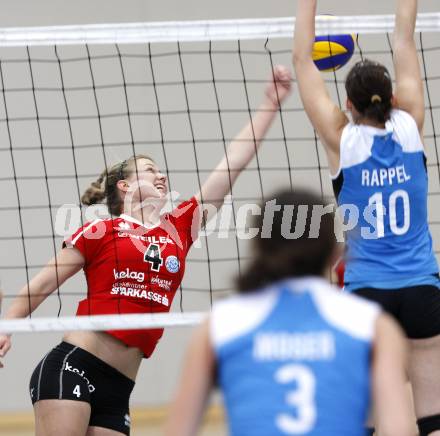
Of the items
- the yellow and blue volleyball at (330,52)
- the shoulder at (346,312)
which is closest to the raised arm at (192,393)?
the shoulder at (346,312)

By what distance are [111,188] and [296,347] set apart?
270 centimetres

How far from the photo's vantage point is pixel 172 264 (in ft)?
14.3

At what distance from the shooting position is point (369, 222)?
136 inches

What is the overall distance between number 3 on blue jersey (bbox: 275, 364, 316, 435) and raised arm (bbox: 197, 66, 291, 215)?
2249 mm

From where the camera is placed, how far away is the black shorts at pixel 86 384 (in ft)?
13.7

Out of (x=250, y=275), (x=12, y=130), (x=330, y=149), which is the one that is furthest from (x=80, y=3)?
(x=250, y=275)

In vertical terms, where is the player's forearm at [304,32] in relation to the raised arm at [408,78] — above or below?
above

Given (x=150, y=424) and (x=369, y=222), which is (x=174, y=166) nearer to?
(x=150, y=424)

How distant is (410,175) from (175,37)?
1.36 meters

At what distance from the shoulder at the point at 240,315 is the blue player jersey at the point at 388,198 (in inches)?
51.6

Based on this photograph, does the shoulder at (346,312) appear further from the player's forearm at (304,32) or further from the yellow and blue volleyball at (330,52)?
the yellow and blue volleyball at (330,52)

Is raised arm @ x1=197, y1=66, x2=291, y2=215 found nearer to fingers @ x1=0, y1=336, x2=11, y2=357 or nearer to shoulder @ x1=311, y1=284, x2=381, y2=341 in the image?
fingers @ x1=0, y1=336, x2=11, y2=357

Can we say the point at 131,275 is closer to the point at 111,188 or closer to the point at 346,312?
the point at 111,188

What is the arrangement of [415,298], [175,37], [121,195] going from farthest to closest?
1. [121,195]
2. [175,37]
3. [415,298]
